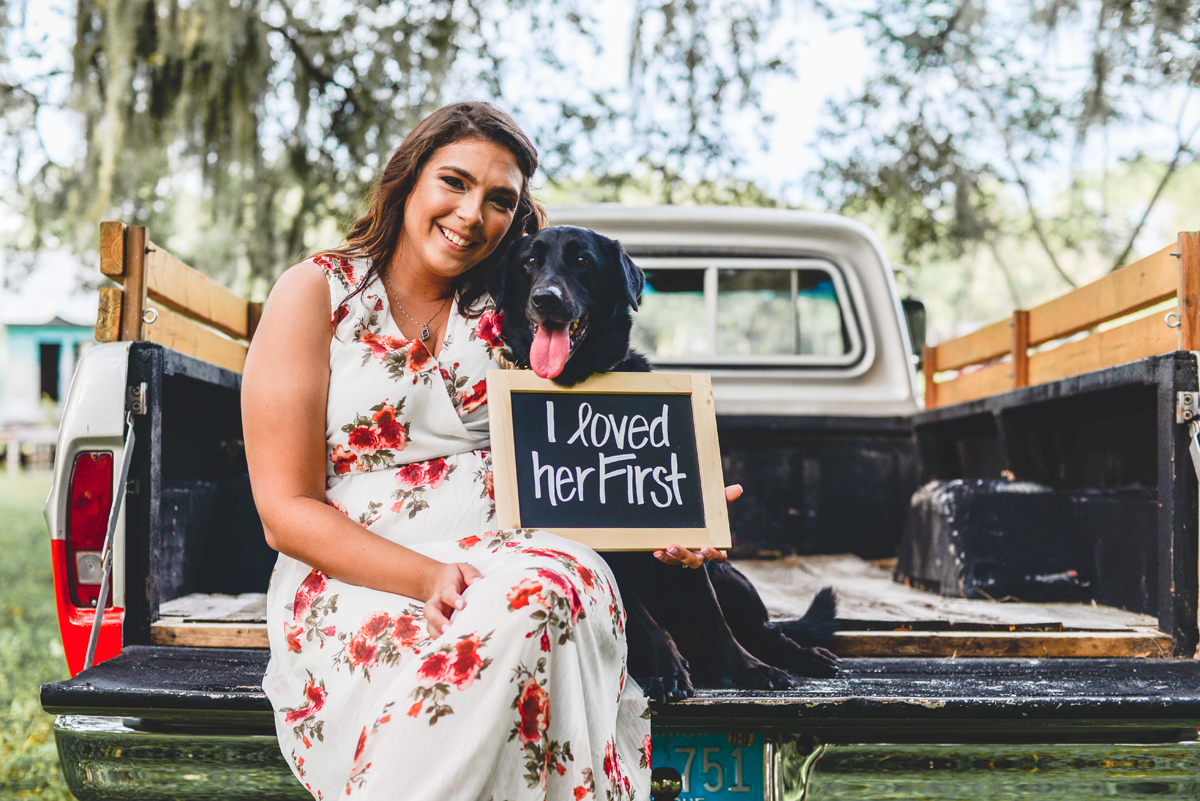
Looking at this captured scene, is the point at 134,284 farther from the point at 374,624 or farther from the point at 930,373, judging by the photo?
the point at 930,373

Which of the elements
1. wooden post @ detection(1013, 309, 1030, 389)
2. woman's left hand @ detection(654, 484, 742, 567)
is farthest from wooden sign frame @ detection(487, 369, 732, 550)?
wooden post @ detection(1013, 309, 1030, 389)

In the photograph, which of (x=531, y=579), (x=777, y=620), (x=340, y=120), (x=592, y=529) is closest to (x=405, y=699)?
(x=531, y=579)

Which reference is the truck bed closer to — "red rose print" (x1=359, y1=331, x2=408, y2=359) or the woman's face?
"red rose print" (x1=359, y1=331, x2=408, y2=359)

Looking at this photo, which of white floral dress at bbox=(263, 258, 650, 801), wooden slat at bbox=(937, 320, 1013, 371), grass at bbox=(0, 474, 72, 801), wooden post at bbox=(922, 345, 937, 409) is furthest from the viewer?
wooden post at bbox=(922, 345, 937, 409)

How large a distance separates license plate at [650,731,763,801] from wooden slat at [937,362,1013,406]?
7.39 feet

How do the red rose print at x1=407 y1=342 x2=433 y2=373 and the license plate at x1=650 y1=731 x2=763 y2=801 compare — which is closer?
the license plate at x1=650 y1=731 x2=763 y2=801

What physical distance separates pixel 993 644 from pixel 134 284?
6.85ft

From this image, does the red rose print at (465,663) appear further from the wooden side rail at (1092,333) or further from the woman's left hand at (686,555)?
the wooden side rail at (1092,333)

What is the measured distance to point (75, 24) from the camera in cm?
629

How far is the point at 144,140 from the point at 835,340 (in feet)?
16.9

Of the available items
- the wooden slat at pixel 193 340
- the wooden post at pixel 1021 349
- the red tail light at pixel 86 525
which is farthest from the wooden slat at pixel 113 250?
the wooden post at pixel 1021 349

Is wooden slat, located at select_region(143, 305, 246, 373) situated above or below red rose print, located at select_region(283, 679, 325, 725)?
above

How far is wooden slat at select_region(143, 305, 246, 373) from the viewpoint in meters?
2.23

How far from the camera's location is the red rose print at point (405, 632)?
1.59 m
